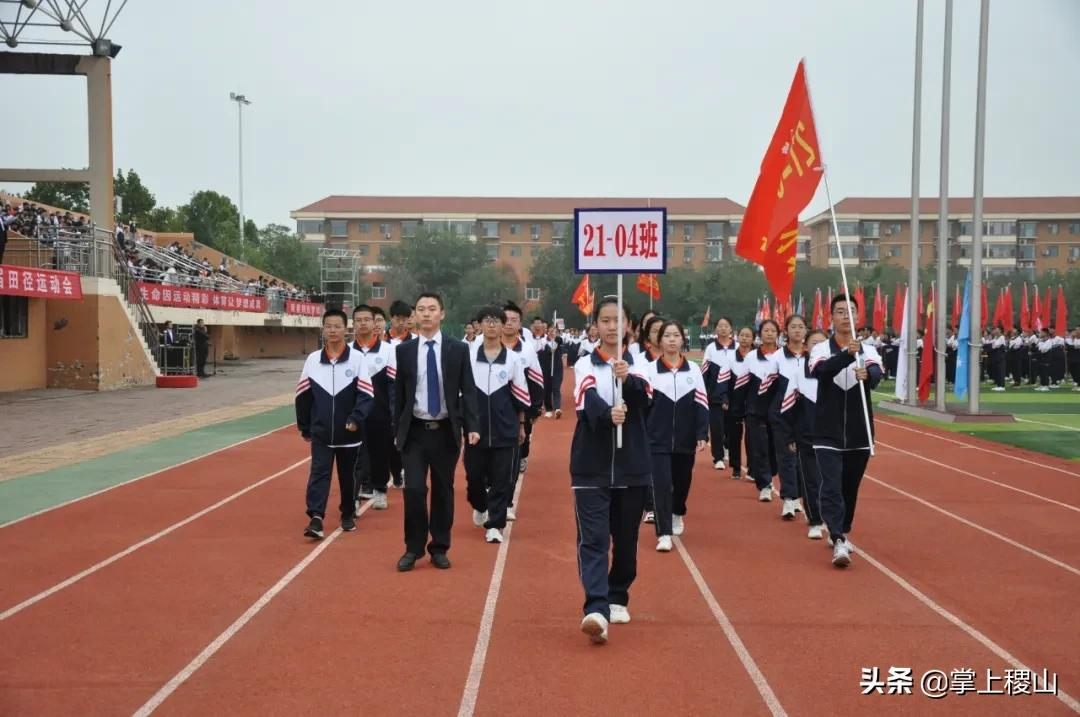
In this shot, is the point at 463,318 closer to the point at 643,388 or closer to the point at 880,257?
the point at 880,257

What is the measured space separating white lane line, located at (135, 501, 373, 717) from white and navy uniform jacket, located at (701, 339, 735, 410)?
4.49 metres

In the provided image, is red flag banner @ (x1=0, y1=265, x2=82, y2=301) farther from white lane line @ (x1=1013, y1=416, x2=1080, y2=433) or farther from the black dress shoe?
white lane line @ (x1=1013, y1=416, x2=1080, y2=433)

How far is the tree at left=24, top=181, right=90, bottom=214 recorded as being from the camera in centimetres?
6694

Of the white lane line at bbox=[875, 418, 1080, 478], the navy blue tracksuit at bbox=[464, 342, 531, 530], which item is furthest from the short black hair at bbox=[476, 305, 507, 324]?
the white lane line at bbox=[875, 418, 1080, 478]

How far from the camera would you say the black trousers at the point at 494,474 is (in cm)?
816

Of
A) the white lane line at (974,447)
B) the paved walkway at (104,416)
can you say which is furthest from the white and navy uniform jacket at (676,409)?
the paved walkway at (104,416)

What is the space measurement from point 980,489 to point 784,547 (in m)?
4.12

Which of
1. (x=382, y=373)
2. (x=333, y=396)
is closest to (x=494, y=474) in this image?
(x=333, y=396)

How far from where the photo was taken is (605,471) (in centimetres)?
548

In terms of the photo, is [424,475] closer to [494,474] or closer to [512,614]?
[494,474]

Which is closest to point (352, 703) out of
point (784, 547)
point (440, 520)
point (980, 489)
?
point (440, 520)

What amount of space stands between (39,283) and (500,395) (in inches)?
678

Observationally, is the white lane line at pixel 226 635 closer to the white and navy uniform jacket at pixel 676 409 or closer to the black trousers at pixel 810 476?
the white and navy uniform jacket at pixel 676 409

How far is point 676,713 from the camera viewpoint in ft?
14.3
